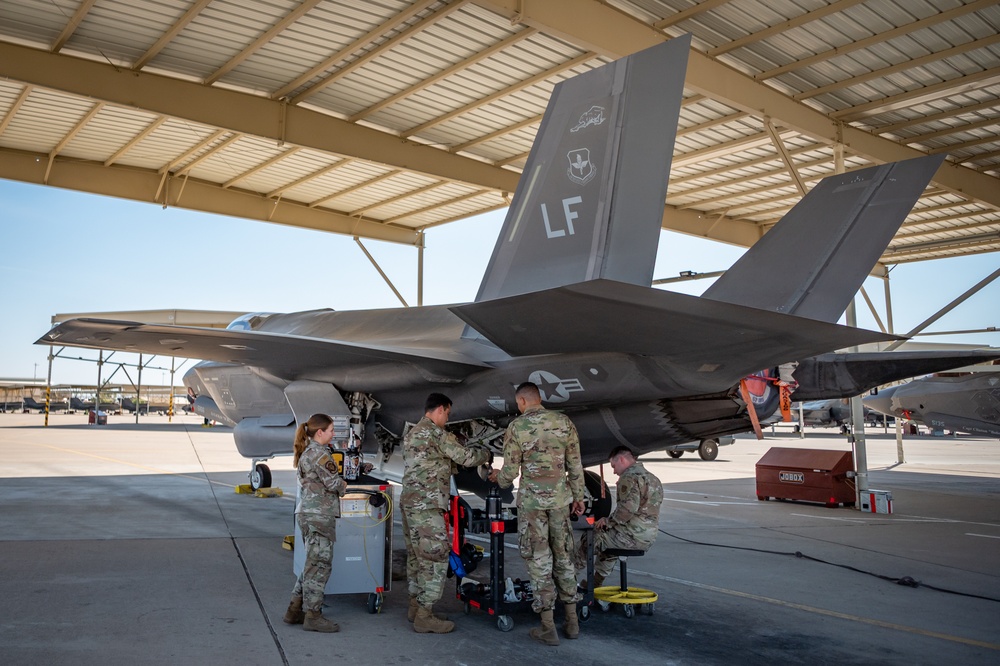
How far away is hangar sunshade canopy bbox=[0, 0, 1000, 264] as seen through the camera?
348 inches

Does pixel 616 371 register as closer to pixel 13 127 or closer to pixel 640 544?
pixel 640 544

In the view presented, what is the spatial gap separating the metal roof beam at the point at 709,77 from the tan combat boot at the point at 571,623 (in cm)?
623

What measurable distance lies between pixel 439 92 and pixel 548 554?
8.50 meters

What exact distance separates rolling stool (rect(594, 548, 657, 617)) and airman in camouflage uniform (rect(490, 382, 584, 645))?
1.68 feet

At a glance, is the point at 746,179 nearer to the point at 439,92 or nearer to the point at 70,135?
the point at 439,92

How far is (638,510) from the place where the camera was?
516 cm

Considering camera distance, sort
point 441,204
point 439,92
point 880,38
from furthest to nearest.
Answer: point 441,204, point 439,92, point 880,38

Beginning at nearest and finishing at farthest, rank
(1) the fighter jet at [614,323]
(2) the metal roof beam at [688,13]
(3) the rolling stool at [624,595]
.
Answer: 1. (1) the fighter jet at [614,323]
2. (3) the rolling stool at [624,595]
3. (2) the metal roof beam at [688,13]

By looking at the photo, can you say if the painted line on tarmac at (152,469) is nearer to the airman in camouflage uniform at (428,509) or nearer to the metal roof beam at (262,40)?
the metal roof beam at (262,40)

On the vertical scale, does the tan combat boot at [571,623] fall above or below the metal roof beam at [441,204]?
below

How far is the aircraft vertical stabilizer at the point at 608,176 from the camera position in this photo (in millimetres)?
5312

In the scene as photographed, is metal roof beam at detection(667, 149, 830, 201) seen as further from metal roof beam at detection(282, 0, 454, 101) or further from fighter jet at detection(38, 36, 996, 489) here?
fighter jet at detection(38, 36, 996, 489)

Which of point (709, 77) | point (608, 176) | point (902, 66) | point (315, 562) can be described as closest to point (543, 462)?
point (315, 562)

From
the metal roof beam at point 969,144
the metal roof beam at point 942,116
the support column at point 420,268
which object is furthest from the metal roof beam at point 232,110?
the metal roof beam at point 969,144
